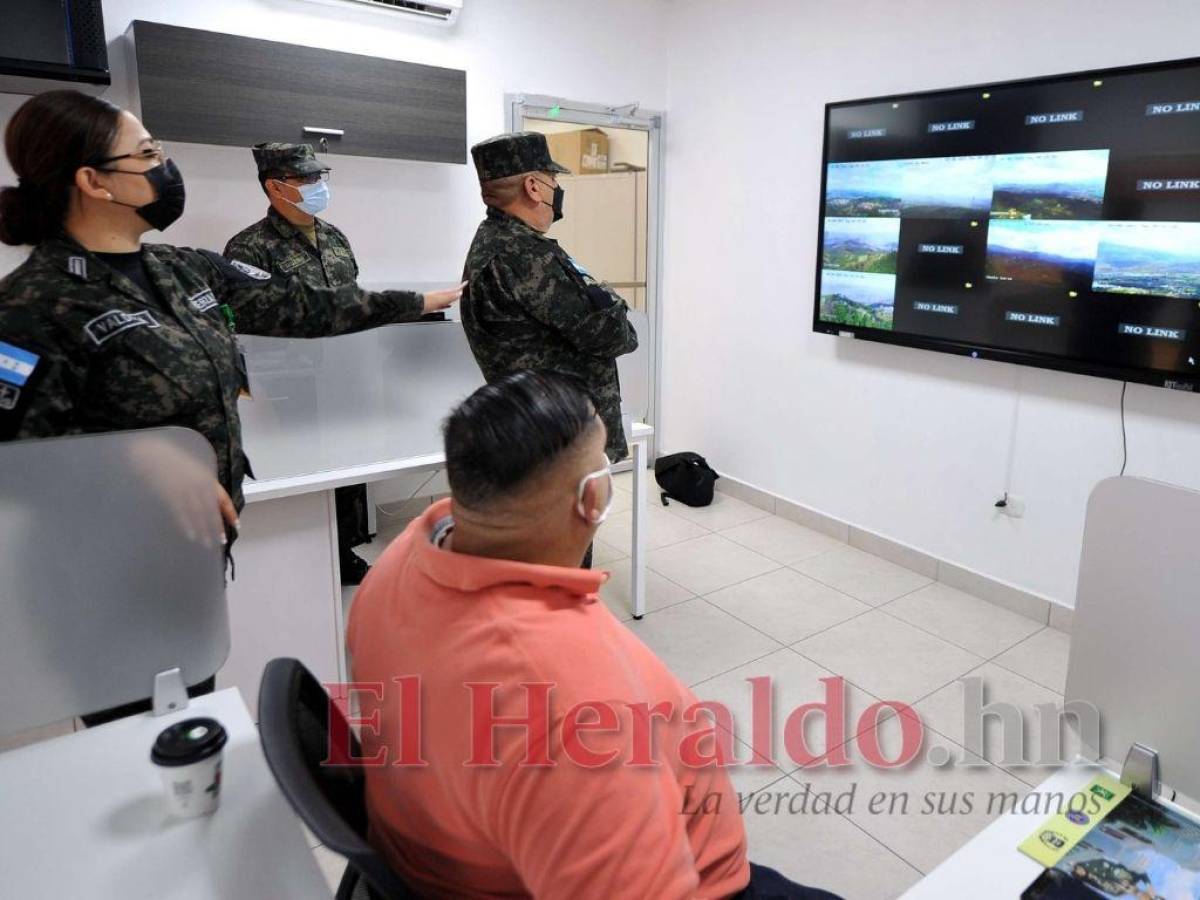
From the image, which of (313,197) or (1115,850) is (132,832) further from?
(313,197)

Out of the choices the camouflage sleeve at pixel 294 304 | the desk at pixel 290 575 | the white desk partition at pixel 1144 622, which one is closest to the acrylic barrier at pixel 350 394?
the desk at pixel 290 575

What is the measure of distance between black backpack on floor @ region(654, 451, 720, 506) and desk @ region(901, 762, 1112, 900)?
321cm

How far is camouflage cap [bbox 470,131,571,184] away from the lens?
7.47ft

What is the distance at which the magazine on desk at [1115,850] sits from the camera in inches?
35.8

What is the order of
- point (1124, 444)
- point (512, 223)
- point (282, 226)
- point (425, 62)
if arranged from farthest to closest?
point (425, 62)
point (282, 226)
point (1124, 444)
point (512, 223)

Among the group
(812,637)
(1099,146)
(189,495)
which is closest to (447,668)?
(189,495)

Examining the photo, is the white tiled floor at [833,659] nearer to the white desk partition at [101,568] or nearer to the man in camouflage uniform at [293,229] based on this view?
the white desk partition at [101,568]

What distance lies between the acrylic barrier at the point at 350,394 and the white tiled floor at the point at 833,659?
1048 mm

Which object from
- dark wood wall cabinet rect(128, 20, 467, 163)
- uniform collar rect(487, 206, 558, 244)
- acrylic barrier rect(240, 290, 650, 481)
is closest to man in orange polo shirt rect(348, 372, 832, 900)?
acrylic barrier rect(240, 290, 650, 481)

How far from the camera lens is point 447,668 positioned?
80 centimetres

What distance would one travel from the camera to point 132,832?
99cm

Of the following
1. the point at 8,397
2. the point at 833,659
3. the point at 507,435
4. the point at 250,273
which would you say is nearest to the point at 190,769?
the point at 507,435

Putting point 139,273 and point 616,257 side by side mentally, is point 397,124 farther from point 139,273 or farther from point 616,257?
point 139,273

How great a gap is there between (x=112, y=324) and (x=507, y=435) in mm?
942
